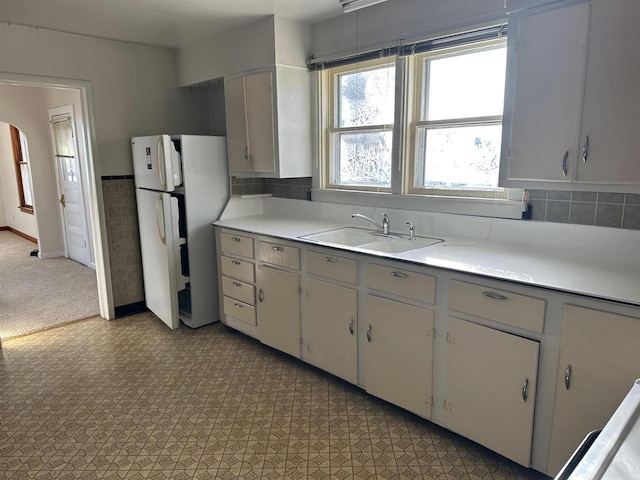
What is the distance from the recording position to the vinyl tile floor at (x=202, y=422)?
2062 millimetres

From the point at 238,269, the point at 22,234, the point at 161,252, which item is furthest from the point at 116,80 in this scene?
the point at 22,234

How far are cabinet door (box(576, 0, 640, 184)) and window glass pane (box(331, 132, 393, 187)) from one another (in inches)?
56.1

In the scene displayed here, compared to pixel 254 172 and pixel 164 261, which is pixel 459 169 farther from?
pixel 164 261

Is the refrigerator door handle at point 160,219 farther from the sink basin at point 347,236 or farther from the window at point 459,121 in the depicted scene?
the window at point 459,121

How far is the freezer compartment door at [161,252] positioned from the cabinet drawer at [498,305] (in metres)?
A: 2.29

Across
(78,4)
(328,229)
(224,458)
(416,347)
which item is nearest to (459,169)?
(328,229)

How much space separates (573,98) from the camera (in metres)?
1.90

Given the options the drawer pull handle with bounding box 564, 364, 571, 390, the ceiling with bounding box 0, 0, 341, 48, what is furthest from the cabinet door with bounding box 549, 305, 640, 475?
the ceiling with bounding box 0, 0, 341, 48

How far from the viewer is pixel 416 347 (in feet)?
7.44

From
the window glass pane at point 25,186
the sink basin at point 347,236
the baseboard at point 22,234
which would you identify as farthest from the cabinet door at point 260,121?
the window glass pane at point 25,186

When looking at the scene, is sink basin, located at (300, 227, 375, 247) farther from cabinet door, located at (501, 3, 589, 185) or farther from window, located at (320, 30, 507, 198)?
cabinet door, located at (501, 3, 589, 185)

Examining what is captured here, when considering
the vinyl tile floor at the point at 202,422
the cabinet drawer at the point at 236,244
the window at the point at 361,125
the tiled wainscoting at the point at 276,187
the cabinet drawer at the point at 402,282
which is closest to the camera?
the vinyl tile floor at the point at 202,422

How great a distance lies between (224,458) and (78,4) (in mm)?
2933

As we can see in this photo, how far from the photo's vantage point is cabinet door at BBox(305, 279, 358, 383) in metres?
2.60
